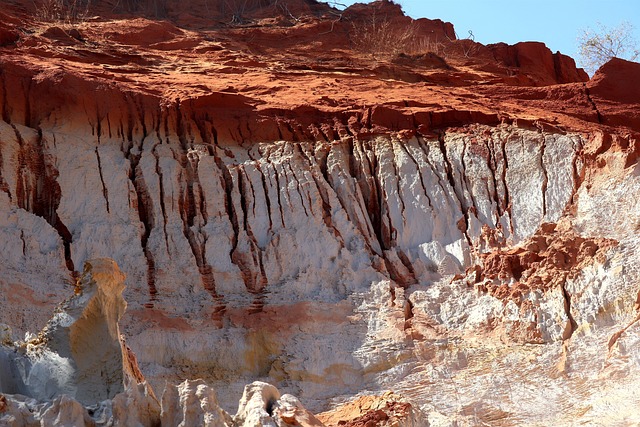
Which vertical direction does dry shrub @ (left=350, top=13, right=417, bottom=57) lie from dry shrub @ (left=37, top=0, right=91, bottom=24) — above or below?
below

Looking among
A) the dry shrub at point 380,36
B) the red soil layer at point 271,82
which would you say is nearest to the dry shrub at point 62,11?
the red soil layer at point 271,82

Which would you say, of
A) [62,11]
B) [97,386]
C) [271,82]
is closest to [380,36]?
[271,82]

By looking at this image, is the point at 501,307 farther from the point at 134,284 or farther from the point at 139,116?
the point at 139,116

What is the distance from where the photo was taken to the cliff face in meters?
11.9

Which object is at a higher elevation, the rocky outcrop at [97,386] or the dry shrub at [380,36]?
the dry shrub at [380,36]

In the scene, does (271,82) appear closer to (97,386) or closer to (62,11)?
(62,11)

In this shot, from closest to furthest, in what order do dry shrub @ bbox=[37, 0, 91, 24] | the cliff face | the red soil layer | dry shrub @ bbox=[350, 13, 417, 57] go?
the cliff face, the red soil layer, dry shrub @ bbox=[37, 0, 91, 24], dry shrub @ bbox=[350, 13, 417, 57]

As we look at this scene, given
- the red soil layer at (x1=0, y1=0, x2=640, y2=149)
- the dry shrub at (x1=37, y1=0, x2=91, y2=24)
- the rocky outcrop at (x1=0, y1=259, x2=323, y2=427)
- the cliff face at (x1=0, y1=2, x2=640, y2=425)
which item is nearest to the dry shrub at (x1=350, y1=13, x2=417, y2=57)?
the red soil layer at (x1=0, y1=0, x2=640, y2=149)

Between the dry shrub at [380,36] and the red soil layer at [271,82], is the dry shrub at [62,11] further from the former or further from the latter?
the dry shrub at [380,36]

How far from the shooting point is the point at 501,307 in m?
A: 12.4

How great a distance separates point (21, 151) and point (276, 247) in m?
3.64

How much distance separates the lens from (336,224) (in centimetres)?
1434

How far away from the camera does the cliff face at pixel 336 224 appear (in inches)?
468

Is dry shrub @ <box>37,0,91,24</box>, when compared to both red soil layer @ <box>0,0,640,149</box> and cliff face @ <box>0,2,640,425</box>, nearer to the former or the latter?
red soil layer @ <box>0,0,640,149</box>
